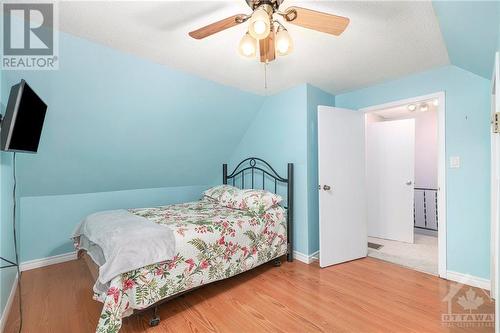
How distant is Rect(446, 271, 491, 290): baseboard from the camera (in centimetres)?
220

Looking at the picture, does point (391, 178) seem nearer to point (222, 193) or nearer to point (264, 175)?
point (264, 175)

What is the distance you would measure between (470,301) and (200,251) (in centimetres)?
237

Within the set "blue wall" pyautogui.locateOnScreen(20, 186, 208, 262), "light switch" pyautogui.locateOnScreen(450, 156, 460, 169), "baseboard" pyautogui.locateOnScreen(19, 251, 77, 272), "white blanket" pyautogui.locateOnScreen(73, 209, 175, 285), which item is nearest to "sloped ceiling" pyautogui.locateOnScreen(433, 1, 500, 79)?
"light switch" pyautogui.locateOnScreen(450, 156, 460, 169)

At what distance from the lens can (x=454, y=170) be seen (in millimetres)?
2391

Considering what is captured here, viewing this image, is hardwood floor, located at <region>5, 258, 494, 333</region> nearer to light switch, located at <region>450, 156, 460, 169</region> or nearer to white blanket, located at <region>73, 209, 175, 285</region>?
white blanket, located at <region>73, 209, 175, 285</region>

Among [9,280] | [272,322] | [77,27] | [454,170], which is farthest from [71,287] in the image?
[454,170]

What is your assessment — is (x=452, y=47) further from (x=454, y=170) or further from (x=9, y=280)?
(x=9, y=280)

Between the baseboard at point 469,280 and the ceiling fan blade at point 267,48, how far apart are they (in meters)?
2.76

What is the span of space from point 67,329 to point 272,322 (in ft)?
4.93

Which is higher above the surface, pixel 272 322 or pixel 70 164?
pixel 70 164

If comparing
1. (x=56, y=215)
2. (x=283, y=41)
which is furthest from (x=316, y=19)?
(x=56, y=215)

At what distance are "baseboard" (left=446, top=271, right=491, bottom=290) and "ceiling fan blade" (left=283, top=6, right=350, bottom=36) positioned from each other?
8.62ft

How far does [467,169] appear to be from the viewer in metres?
2.31

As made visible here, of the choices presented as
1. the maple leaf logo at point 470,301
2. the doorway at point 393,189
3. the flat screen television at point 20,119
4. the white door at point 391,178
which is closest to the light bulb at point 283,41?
the flat screen television at point 20,119
